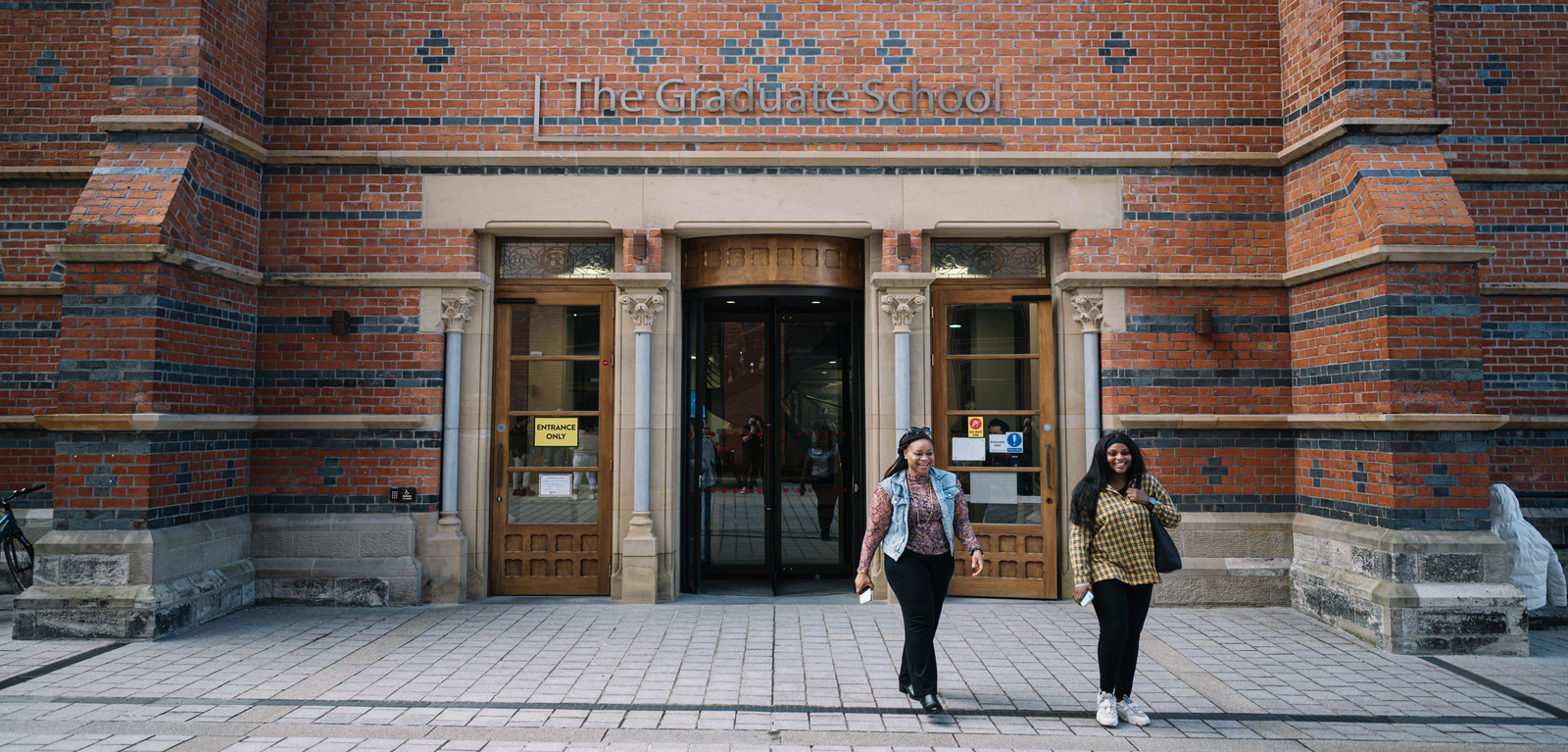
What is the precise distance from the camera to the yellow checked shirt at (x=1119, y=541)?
4.24m

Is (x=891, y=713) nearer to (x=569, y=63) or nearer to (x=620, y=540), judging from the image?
(x=620, y=540)

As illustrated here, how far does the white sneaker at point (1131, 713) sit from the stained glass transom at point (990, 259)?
4263 mm

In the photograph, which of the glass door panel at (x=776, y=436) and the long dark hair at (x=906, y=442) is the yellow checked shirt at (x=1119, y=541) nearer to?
the long dark hair at (x=906, y=442)

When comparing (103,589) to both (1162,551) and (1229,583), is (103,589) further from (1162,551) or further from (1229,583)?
(1229,583)

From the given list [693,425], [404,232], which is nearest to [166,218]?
[404,232]

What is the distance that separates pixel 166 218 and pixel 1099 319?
7571 mm

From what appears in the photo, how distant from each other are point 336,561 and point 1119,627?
6.26 metres

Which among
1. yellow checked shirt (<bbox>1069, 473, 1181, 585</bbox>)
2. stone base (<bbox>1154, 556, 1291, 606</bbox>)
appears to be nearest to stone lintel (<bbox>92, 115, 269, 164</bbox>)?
yellow checked shirt (<bbox>1069, 473, 1181, 585</bbox>)

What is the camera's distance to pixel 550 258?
25.2 ft

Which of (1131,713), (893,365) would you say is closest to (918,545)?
(1131,713)

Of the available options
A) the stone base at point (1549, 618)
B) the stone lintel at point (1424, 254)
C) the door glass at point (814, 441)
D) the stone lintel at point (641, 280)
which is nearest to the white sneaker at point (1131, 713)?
the door glass at point (814, 441)

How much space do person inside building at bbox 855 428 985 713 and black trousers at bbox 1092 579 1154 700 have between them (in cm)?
67

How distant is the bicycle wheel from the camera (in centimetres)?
661

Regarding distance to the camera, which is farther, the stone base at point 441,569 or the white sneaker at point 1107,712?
the stone base at point 441,569
